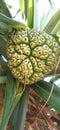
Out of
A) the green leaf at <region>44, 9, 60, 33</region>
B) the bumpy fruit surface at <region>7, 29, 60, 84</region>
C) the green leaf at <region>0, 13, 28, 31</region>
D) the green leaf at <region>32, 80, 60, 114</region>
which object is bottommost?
the green leaf at <region>32, 80, 60, 114</region>

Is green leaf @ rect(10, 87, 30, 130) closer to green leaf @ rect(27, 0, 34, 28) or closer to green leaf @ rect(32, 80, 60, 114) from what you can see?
green leaf @ rect(32, 80, 60, 114)

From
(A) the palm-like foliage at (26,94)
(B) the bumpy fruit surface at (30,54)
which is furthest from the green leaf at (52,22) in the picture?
(B) the bumpy fruit surface at (30,54)

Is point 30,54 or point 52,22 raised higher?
point 52,22

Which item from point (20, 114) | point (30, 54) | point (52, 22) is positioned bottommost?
point (20, 114)

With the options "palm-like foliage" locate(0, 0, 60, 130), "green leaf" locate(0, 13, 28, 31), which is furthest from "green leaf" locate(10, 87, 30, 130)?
"green leaf" locate(0, 13, 28, 31)

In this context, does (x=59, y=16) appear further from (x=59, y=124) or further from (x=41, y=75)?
(x=59, y=124)

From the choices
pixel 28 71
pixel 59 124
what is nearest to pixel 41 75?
pixel 28 71

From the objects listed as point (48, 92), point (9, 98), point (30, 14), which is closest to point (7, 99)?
point (9, 98)

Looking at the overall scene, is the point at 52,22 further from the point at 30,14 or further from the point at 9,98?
the point at 9,98
